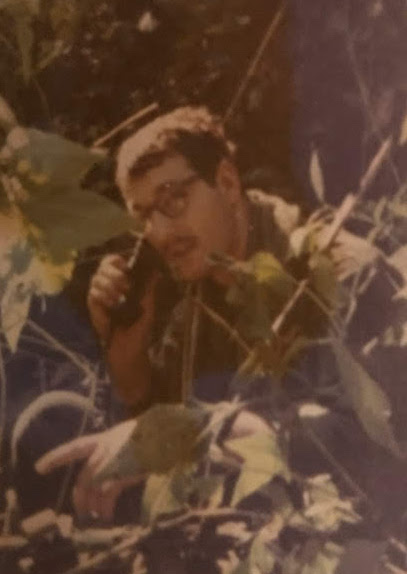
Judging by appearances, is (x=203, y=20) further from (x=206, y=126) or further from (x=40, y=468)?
(x=40, y=468)

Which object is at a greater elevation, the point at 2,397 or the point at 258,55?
Result: the point at 258,55

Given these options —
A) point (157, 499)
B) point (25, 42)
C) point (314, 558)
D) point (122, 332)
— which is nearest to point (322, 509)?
point (314, 558)

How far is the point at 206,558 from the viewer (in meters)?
1.00

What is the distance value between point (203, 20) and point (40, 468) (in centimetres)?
49

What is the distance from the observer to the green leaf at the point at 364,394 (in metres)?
1.00

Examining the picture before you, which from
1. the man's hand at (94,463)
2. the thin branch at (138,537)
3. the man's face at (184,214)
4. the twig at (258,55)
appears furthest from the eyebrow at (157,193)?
the thin branch at (138,537)

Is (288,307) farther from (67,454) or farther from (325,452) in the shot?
(67,454)

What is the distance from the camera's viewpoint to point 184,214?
1005 mm

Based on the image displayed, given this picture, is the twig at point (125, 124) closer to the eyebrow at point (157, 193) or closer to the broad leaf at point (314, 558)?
the eyebrow at point (157, 193)

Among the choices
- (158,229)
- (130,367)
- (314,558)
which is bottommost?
(314,558)

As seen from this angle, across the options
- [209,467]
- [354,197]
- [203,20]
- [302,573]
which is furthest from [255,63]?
[302,573]

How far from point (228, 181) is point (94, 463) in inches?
12.9

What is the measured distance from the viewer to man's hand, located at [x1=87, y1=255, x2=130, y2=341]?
3.24ft

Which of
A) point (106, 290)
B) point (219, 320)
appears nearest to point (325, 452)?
point (219, 320)
